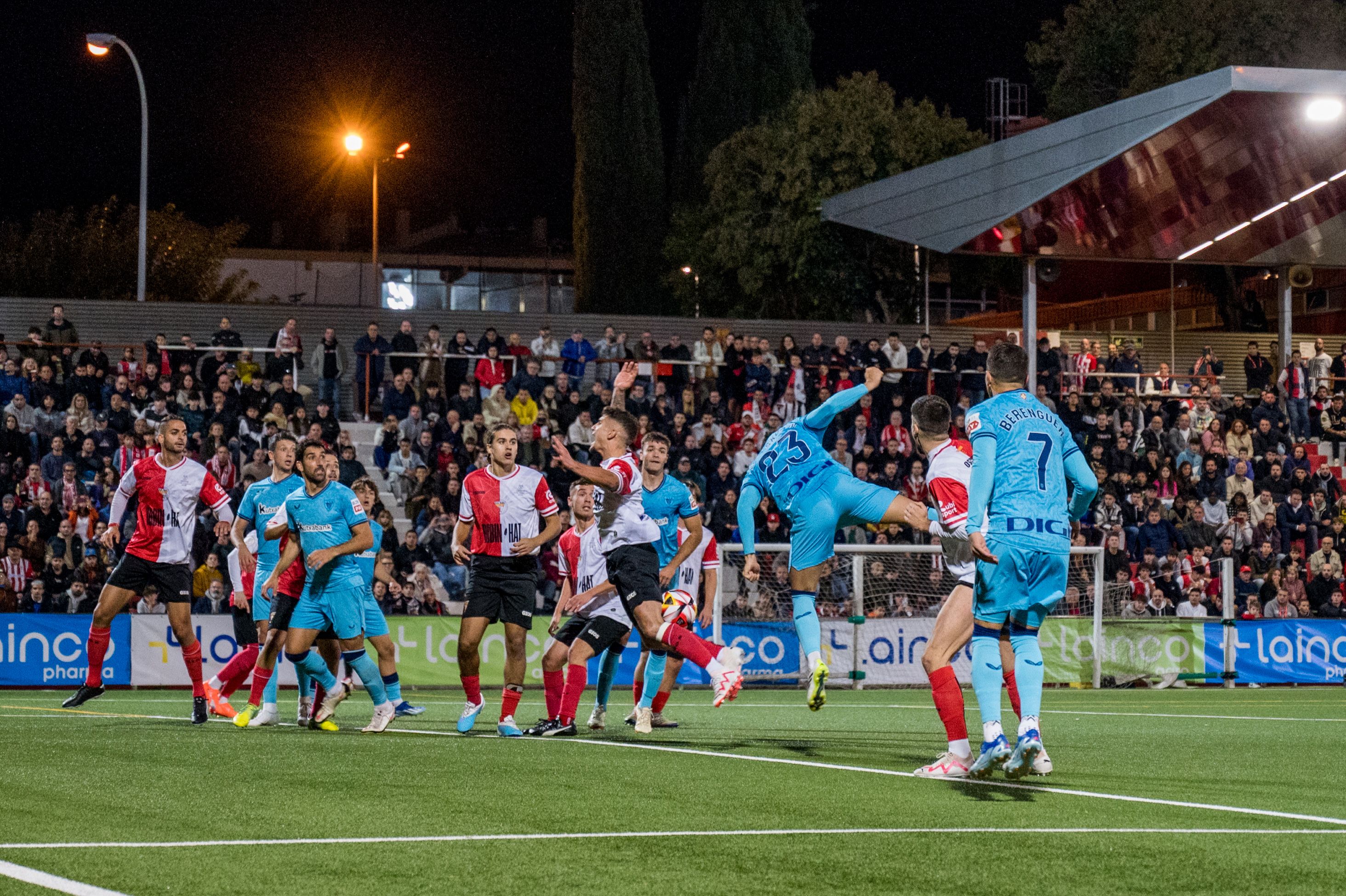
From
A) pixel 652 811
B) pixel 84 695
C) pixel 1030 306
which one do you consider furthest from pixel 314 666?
pixel 1030 306

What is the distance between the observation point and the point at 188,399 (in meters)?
23.8

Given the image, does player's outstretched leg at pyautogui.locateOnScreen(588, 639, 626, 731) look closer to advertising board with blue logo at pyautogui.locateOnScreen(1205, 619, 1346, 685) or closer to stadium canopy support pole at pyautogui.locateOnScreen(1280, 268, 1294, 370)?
advertising board with blue logo at pyautogui.locateOnScreen(1205, 619, 1346, 685)

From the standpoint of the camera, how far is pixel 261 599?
42.9ft

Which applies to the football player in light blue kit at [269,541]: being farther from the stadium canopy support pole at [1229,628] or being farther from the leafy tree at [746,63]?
the leafy tree at [746,63]

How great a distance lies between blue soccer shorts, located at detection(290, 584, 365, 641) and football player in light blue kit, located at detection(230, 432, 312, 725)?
349 mm

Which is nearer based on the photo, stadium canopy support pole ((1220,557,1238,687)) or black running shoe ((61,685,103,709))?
black running shoe ((61,685,103,709))

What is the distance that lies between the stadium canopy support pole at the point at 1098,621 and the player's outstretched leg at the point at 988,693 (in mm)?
14465

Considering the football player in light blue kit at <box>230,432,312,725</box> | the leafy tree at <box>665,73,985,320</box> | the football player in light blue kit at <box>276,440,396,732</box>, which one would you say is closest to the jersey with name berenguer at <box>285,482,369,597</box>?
the football player in light blue kit at <box>276,440,396,732</box>

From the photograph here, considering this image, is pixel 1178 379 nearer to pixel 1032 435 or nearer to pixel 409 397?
pixel 409 397

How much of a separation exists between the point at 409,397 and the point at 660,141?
85.5 ft

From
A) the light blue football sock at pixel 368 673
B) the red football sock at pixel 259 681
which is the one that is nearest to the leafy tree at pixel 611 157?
the red football sock at pixel 259 681

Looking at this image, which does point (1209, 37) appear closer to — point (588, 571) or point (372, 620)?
point (588, 571)

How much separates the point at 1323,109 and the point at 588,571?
19530 millimetres

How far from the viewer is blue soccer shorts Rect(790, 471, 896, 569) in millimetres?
10328
